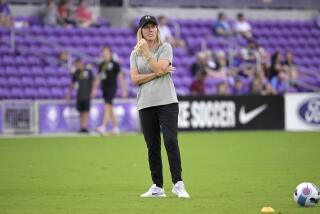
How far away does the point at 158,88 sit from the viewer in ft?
36.8

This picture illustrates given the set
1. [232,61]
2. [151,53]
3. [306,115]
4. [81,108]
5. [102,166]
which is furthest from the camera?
[232,61]

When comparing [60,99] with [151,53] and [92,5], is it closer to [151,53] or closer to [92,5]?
[92,5]

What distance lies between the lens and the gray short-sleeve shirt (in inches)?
441

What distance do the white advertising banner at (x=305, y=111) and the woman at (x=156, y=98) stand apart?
1833 cm

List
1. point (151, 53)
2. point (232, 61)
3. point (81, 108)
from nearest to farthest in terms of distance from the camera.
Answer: point (151, 53)
point (81, 108)
point (232, 61)

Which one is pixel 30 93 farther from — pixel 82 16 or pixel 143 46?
pixel 143 46

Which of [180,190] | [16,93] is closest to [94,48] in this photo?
[16,93]

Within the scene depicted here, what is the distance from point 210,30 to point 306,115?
285 inches

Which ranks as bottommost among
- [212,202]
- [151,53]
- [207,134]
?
[207,134]

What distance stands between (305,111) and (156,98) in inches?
732

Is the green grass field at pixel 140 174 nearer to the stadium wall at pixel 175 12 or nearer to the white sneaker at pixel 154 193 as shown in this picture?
the white sneaker at pixel 154 193

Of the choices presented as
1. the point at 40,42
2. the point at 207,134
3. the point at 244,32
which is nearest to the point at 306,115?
the point at 207,134

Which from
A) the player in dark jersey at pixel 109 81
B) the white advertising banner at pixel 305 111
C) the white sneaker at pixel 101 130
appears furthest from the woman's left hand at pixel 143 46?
the white advertising banner at pixel 305 111

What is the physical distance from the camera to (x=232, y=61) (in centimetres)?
3288
